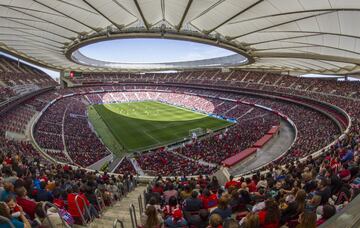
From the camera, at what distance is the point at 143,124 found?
172ft

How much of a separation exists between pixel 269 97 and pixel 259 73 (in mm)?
12512

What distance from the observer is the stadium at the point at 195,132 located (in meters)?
6.32

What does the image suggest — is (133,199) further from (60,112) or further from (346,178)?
(60,112)

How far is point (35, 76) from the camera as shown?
64438mm

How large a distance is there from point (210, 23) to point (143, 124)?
29637 millimetres

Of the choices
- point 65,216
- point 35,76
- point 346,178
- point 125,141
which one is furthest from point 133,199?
point 35,76

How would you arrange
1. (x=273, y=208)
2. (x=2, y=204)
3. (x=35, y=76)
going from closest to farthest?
(x=2, y=204) → (x=273, y=208) → (x=35, y=76)

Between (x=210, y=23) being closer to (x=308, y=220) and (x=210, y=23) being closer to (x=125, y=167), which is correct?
(x=125, y=167)

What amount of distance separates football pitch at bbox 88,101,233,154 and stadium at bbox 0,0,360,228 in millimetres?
280

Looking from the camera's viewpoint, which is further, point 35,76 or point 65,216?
point 35,76

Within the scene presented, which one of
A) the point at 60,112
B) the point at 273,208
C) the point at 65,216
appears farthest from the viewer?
the point at 60,112

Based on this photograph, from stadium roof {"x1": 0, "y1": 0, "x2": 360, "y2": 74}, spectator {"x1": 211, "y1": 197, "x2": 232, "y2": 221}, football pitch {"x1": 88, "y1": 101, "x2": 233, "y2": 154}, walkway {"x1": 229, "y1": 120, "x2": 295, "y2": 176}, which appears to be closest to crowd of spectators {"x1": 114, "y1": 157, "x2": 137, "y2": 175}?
football pitch {"x1": 88, "y1": 101, "x2": 233, "y2": 154}

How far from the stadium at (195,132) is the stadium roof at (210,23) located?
0.51 ft

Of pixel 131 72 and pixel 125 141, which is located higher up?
pixel 131 72
